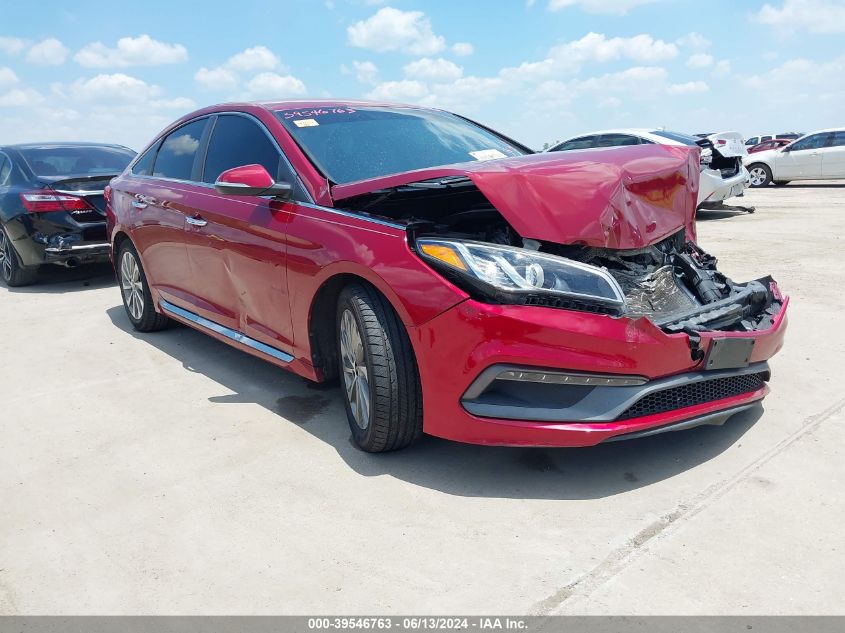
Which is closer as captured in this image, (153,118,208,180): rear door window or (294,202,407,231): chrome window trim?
(294,202,407,231): chrome window trim

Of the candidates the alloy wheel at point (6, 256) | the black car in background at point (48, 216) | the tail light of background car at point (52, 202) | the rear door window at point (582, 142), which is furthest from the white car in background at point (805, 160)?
the alloy wheel at point (6, 256)

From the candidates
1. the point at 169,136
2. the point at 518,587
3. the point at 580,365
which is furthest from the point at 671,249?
the point at 169,136

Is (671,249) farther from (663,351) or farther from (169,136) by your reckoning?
(169,136)

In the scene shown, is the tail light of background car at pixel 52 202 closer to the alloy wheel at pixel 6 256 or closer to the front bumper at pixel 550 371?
the alloy wheel at pixel 6 256

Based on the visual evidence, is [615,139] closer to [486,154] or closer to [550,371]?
[486,154]

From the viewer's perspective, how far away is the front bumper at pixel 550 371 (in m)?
2.75

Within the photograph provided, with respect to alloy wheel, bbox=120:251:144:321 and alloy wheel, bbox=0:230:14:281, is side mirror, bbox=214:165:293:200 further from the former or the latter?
alloy wheel, bbox=0:230:14:281

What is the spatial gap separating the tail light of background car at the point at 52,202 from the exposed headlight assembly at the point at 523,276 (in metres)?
5.73

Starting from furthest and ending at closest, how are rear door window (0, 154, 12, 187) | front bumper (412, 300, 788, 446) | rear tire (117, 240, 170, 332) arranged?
rear door window (0, 154, 12, 187) < rear tire (117, 240, 170, 332) < front bumper (412, 300, 788, 446)

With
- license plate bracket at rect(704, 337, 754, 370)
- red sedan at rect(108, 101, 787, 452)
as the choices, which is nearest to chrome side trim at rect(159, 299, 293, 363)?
red sedan at rect(108, 101, 787, 452)

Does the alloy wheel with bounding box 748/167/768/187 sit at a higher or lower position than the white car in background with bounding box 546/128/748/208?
Answer: lower

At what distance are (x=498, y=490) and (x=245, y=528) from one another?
997 millimetres

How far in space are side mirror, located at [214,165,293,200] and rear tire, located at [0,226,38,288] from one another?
17.2 feet

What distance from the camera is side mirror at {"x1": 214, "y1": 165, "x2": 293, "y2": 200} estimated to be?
11.7ft
